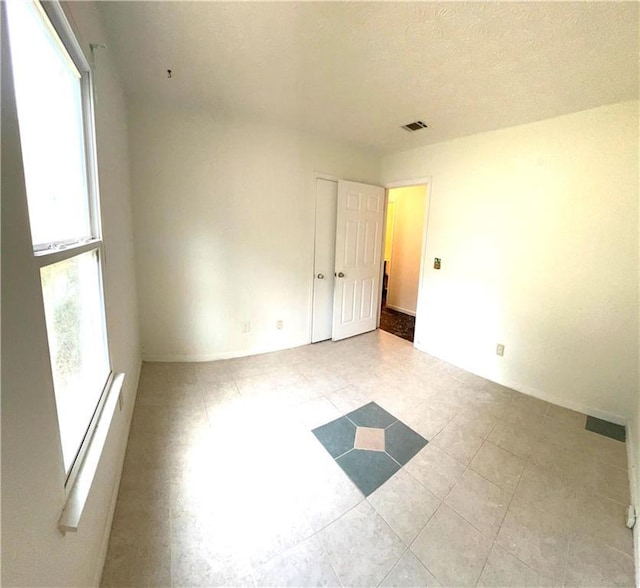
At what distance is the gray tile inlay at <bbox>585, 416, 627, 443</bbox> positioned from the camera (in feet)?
6.46

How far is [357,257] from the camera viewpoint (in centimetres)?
350

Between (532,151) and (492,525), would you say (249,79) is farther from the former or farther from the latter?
(492,525)

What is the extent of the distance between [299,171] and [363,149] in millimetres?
934

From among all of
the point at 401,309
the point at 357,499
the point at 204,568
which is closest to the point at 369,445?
the point at 357,499

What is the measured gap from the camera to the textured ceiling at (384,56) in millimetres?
1321

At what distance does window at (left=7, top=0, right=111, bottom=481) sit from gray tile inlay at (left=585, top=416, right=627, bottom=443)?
3181 mm

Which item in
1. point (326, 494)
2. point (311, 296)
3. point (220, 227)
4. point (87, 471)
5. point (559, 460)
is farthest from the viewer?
point (311, 296)

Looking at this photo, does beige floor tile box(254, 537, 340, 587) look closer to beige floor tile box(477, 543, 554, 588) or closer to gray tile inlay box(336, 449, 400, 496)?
gray tile inlay box(336, 449, 400, 496)

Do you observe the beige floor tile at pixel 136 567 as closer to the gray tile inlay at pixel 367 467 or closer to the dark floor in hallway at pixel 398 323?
the gray tile inlay at pixel 367 467

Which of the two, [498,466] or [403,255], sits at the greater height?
[403,255]

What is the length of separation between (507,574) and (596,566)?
43 centimetres

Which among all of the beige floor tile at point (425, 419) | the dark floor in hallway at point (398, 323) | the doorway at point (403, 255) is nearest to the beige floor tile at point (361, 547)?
the beige floor tile at point (425, 419)

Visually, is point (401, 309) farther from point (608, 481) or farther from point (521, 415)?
point (608, 481)

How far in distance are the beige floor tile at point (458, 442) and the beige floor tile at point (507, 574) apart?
0.51 metres
